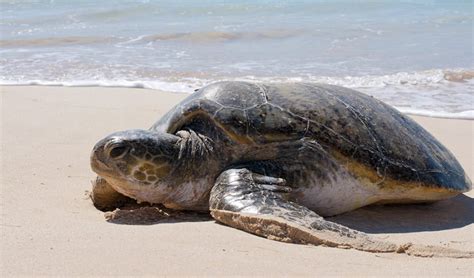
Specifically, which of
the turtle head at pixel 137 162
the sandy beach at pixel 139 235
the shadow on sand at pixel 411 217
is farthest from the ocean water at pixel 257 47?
the turtle head at pixel 137 162

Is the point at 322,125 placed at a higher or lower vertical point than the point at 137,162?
higher

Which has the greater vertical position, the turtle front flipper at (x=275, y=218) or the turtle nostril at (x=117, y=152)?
the turtle nostril at (x=117, y=152)

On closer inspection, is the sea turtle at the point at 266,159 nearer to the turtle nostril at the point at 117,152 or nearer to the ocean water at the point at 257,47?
the turtle nostril at the point at 117,152

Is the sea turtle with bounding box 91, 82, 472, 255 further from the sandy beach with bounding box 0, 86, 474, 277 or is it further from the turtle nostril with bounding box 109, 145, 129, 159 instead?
the sandy beach with bounding box 0, 86, 474, 277

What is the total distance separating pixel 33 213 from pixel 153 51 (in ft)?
28.0

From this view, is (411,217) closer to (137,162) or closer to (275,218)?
(275,218)

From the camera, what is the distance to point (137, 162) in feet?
10.7

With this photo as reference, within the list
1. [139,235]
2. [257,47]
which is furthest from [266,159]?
[257,47]

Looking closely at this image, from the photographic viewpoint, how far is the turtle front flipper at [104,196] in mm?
3557

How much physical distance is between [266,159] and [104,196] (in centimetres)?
94

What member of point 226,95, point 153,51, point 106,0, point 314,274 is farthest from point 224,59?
point 106,0

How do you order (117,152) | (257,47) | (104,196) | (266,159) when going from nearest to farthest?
(117,152), (266,159), (104,196), (257,47)

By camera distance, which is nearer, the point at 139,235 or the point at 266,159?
the point at 139,235

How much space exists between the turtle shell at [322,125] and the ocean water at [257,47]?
293cm
